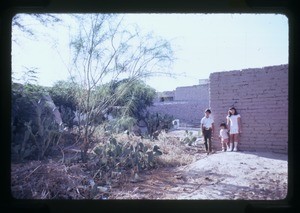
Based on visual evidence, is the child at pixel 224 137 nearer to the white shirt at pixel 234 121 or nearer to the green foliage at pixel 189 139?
the white shirt at pixel 234 121

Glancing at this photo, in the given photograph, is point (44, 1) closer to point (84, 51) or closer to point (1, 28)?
point (1, 28)

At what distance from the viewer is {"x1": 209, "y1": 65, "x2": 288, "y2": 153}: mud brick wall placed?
15.7 feet

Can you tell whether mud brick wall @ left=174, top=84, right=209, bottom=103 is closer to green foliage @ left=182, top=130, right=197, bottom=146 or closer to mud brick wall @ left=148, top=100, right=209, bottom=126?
mud brick wall @ left=148, top=100, right=209, bottom=126

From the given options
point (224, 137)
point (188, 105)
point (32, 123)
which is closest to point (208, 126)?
point (224, 137)

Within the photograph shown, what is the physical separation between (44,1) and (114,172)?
3.00m

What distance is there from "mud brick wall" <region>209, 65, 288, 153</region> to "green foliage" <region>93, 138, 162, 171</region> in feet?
4.76

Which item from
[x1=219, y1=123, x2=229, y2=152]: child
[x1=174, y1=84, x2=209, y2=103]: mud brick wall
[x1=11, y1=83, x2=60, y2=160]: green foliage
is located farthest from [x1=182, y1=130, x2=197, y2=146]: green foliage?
[x1=11, y1=83, x2=60, y2=160]: green foliage

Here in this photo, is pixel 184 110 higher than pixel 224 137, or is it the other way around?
pixel 184 110

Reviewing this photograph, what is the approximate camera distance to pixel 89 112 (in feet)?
16.2

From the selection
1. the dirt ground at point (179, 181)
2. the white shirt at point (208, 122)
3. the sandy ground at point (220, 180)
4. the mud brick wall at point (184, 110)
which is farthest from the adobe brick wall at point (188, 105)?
the dirt ground at point (179, 181)

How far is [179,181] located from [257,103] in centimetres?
197

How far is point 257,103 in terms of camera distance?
16.5 ft

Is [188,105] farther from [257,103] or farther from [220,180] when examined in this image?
[220,180]

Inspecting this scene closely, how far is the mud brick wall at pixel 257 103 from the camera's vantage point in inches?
189
